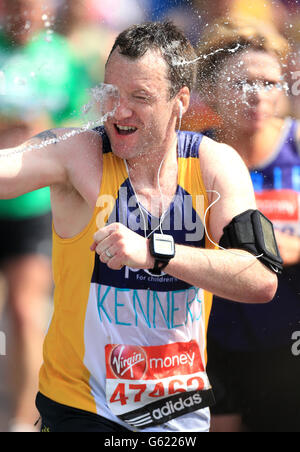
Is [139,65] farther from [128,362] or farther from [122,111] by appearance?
[128,362]

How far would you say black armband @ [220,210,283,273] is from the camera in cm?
168

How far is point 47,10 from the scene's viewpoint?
1.85m

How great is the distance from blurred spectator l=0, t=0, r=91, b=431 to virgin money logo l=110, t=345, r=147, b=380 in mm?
502

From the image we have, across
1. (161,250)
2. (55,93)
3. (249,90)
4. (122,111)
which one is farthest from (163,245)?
(249,90)

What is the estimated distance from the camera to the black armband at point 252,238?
1.68 meters

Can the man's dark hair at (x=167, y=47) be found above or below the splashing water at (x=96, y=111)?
above

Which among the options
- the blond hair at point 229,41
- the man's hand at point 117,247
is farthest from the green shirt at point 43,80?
the man's hand at point 117,247

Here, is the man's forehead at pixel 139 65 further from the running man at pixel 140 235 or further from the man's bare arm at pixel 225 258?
the man's bare arm at pixel 225 258

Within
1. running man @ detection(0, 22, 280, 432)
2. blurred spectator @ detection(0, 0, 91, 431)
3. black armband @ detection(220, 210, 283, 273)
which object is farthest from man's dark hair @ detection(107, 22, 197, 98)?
black armband @ detection(220, 210, 283, 273)

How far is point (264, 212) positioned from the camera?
2146 mm

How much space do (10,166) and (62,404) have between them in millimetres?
666

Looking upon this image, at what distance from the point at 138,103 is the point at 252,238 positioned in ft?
1.55

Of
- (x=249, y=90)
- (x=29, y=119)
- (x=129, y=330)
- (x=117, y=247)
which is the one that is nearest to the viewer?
(x=117, y=247)
